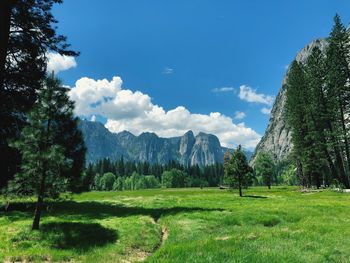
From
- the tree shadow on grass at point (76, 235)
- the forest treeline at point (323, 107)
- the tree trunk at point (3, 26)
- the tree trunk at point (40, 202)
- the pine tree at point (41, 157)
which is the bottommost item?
the tree shadow on grass at point (76, 235)

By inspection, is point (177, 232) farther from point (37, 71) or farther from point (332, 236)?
point (37, 71)

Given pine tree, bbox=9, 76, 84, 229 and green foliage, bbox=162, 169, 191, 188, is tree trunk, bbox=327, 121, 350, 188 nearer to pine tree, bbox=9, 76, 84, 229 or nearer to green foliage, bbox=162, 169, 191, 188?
pine tree, bbox=9, 76, 84, 229

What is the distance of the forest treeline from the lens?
57.9 m

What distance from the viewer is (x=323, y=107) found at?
211 feet

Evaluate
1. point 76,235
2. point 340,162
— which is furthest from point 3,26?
point 340,162

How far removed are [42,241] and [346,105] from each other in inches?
2134

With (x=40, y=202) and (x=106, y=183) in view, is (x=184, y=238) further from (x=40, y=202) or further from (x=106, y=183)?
(x=106, y=183)

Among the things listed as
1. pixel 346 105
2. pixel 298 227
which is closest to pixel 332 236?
pixel 298 227

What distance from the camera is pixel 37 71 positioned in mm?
24516

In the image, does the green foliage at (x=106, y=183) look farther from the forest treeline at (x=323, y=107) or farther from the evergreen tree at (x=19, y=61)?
the evergreen tree at (x=19, y=61)

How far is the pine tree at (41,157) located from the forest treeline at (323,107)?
4819 centimetres

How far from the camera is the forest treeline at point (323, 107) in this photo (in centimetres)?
5794

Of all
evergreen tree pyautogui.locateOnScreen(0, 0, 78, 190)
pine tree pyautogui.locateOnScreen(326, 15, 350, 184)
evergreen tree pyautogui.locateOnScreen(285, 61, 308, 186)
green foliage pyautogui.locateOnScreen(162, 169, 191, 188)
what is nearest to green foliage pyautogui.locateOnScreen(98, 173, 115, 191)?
green foliage pyautogui.locateOnScreen(162, 169, 191, 188)

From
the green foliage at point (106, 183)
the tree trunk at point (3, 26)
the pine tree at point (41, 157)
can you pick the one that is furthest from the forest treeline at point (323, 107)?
the green foliage at point (106, 183)
